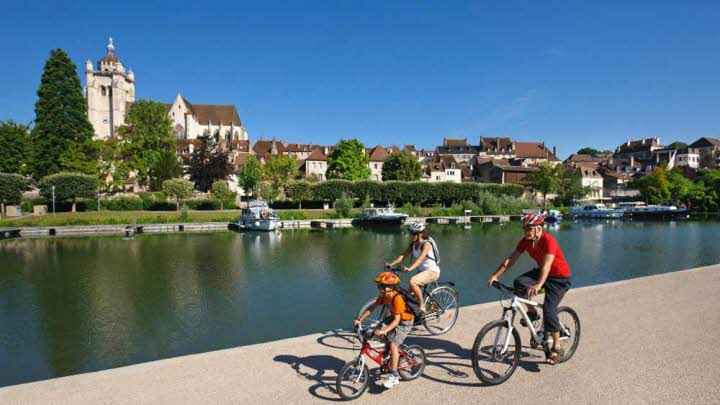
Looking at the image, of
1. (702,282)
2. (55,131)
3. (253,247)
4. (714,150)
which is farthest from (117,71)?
(714,150)

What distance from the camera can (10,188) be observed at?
4512 centimetres

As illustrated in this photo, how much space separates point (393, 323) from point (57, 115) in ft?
225

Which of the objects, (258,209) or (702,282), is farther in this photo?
(258,209)

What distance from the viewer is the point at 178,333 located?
11.7 m

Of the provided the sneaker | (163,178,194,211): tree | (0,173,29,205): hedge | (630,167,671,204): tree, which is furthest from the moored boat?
(630,167,671,204): tree

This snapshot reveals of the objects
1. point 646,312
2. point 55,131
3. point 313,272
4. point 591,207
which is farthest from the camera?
point 591,207

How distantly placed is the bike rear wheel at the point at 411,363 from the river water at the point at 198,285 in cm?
621

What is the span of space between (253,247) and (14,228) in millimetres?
25117

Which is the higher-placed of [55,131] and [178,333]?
[55,131]

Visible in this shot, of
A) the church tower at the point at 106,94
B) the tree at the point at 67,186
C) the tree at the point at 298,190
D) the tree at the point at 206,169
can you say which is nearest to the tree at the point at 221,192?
the tree at the point at 206,169

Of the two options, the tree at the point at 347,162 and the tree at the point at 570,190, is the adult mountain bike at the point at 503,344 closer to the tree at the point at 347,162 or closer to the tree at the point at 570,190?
the tree at the point at 347,162

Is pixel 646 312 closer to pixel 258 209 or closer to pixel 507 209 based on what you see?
pixel 258 209

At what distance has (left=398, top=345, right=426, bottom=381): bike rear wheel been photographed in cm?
572

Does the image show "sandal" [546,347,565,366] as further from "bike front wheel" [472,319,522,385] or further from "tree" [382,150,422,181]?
"tree" [382,150,422,181]
